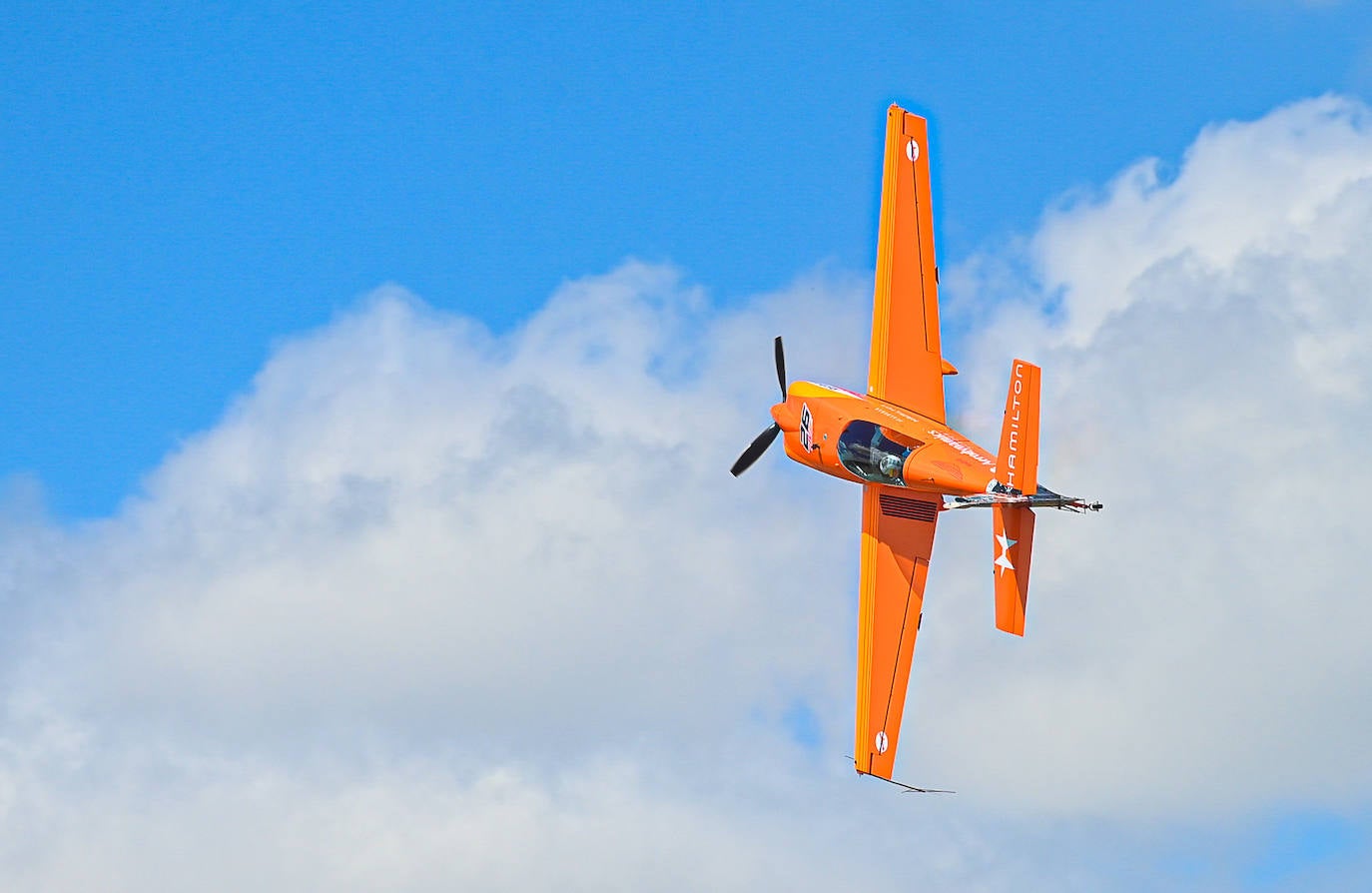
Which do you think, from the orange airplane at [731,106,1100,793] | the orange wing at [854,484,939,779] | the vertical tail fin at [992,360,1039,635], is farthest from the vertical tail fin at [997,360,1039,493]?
the orange wing at [854,484,939,779]

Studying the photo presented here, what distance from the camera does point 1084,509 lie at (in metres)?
50.0

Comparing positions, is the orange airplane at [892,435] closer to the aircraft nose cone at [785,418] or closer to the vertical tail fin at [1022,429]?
the aircraft nose cone at [785,418]

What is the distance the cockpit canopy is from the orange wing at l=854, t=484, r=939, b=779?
3.51 feet

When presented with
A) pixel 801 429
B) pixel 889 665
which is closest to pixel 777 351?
pixel 801 429

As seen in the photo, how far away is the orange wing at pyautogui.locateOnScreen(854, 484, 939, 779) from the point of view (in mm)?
57344

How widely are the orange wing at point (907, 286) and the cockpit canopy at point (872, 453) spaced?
1.70 metres

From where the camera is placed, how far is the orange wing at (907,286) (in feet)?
189

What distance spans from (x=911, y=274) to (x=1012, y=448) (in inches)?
346

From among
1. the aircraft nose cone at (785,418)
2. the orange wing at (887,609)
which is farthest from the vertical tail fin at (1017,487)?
the aircraft nose cone at (785,418)

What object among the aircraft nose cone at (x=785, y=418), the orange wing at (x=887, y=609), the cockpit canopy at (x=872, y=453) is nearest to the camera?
the cockpit canopy at (x=872, y=453)

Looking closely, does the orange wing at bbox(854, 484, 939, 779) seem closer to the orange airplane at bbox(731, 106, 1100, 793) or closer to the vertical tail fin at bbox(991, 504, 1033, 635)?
the orange airplane at bbox(731, 106, 1100, 793)

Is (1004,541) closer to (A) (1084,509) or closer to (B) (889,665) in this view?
(A) (1084,509)

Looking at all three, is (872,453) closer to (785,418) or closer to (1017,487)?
(785,418)

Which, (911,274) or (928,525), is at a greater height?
(911,274)
